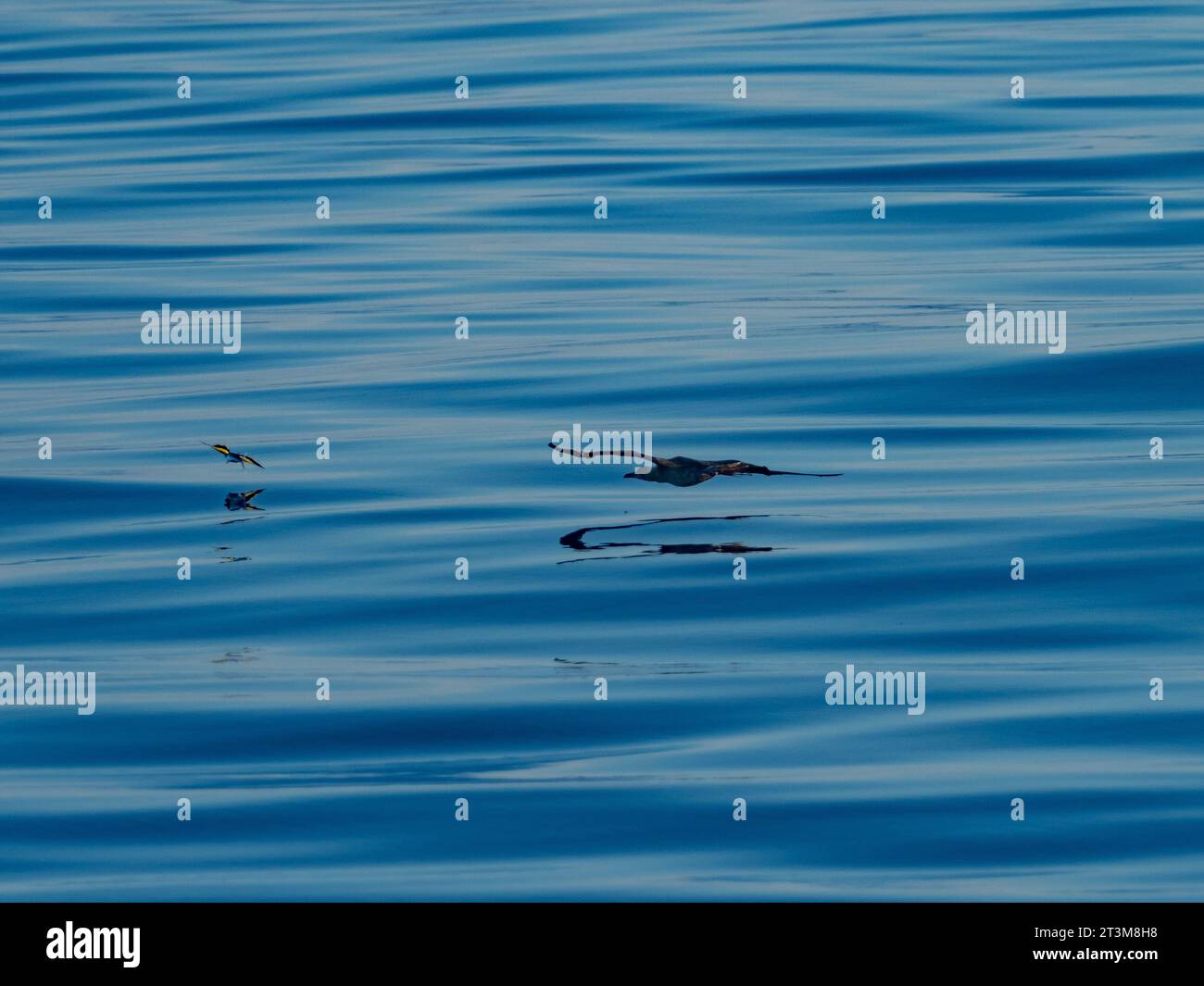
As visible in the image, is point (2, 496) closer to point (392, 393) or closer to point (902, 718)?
point (392, 393)

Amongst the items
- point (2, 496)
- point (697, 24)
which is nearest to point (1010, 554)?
point (2, 496)

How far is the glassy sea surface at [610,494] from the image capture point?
7.95 meters

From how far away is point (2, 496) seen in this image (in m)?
13.1

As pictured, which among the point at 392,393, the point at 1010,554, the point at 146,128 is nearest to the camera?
the point at 1010,554

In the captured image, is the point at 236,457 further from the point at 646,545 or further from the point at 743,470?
the point at 743,470

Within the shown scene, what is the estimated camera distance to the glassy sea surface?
26.1ft

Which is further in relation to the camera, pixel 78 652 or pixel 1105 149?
pixel 1105 149

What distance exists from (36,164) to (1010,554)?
16.2 metres

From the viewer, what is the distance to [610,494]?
12.2 meters

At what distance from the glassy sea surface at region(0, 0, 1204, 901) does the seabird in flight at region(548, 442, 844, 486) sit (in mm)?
118
